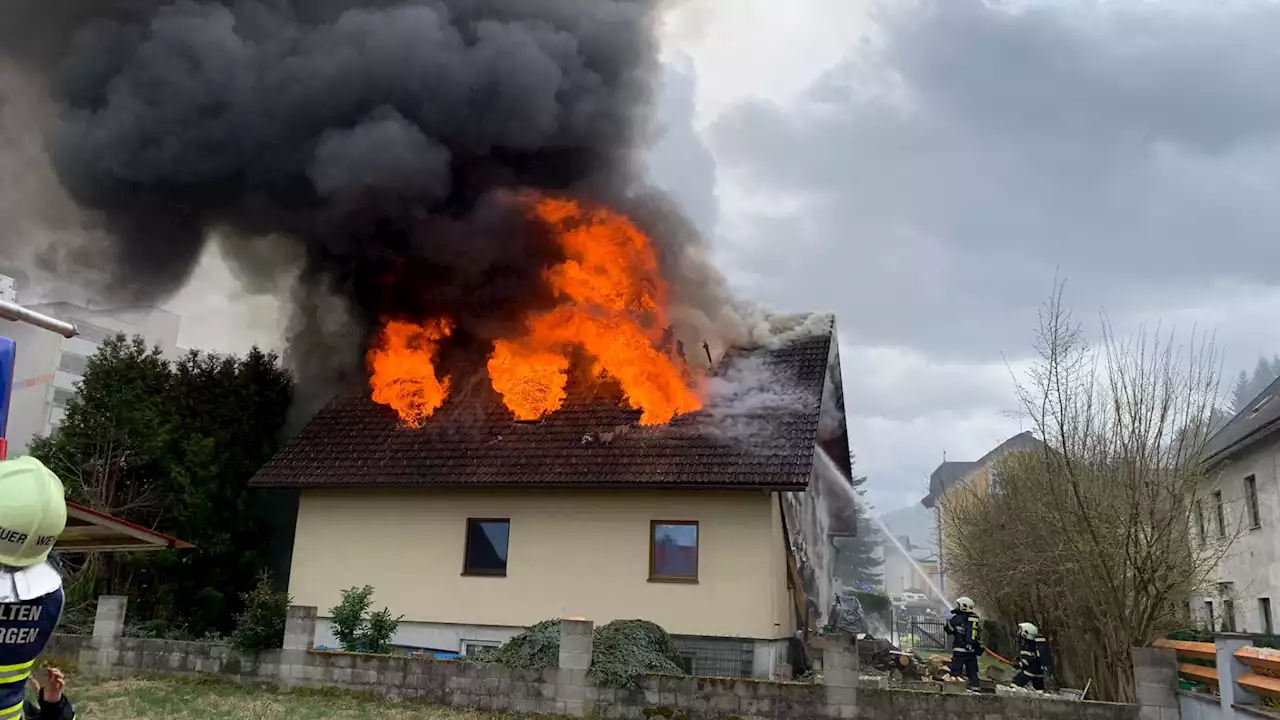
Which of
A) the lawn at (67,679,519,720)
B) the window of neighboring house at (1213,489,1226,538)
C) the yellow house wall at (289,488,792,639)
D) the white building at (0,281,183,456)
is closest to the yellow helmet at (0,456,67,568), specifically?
the white building at (0,281,183,456)

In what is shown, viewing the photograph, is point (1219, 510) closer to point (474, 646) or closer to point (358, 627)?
point (474, 646)

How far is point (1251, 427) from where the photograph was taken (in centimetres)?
1973

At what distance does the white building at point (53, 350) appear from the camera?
49.2ft

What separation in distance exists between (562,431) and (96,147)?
825cm

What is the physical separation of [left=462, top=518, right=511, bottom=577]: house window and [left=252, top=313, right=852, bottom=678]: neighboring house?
2 centimetres

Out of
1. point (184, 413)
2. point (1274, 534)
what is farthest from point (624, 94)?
point (1274, 534)

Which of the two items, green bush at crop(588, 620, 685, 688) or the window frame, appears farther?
the window frame

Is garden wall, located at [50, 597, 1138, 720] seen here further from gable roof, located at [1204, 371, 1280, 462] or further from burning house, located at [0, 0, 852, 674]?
gable roof, located at [1204, 371, 1280, 462]

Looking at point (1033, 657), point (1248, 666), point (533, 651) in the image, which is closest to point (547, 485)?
point (533, 651)

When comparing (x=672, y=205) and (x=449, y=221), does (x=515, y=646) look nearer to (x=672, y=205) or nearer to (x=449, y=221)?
(x=449, y=221)

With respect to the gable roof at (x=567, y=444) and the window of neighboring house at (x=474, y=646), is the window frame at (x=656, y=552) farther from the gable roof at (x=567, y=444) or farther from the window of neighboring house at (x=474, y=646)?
the window of neighboring house at (x=474, y=646)

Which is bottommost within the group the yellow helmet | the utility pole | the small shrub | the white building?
the small shrub

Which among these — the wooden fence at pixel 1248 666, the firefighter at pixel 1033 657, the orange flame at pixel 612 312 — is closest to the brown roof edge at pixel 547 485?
the orange flame at pixel 612 312

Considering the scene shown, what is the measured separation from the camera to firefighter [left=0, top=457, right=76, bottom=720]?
309 centimetres
